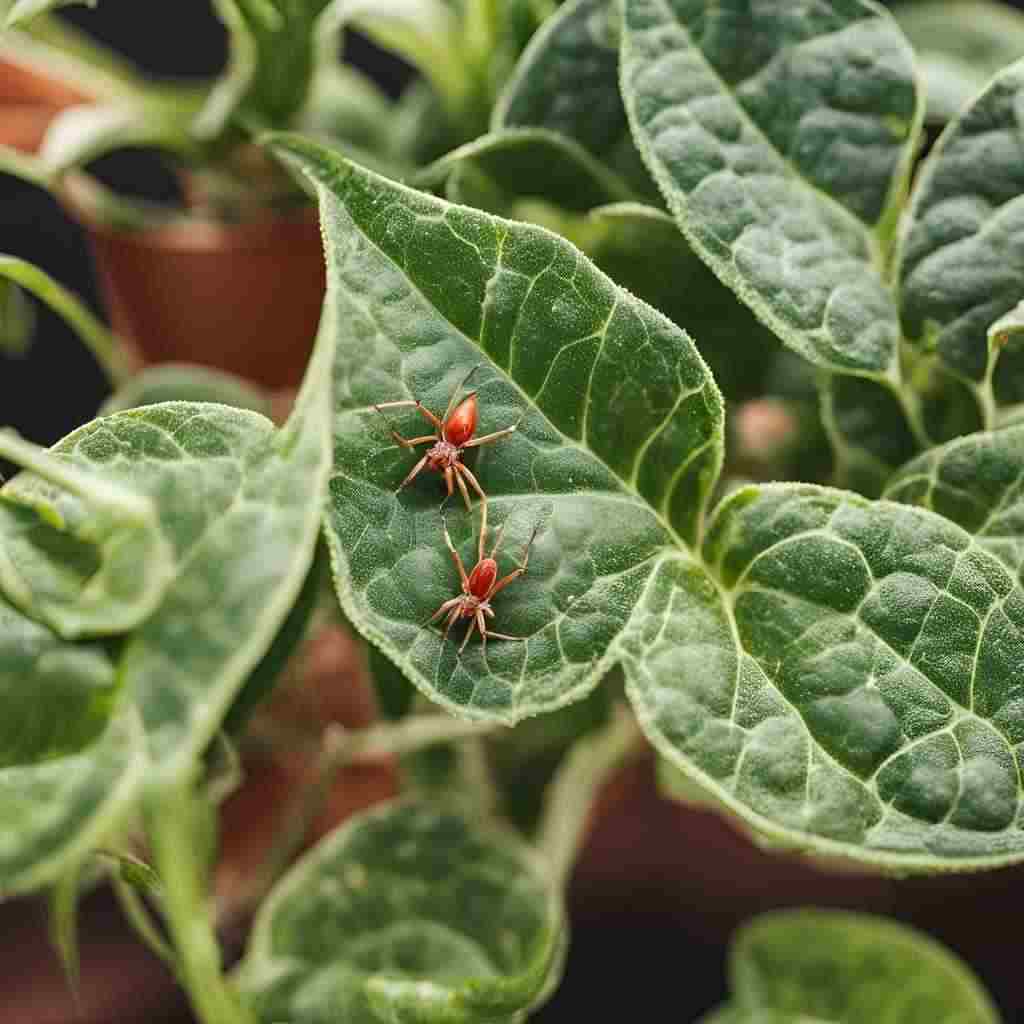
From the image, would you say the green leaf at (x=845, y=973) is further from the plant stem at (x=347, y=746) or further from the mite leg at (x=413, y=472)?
the mite leg at (x=413, y=472)

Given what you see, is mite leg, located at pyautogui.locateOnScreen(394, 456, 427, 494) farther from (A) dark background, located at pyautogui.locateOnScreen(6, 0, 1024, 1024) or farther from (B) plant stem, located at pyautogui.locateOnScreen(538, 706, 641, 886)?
(A) dark background, located at pyautogui.locateOnScreen(6, 0, 1024, 1024)

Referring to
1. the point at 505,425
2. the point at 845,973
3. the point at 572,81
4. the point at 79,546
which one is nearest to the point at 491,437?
the point at 505,425

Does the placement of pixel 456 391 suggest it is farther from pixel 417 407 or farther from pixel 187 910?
pixel 187 910

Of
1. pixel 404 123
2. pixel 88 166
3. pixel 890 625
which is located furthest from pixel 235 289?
pixel 890 625

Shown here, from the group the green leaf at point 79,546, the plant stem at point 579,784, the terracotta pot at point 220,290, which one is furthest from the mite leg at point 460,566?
the terracotta pot at point 220,290

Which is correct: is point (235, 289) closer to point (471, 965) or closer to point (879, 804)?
point (471, 965)

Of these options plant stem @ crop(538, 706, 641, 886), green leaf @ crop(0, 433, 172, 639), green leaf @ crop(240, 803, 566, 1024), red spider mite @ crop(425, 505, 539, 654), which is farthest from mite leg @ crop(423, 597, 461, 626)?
plant stem @ crop(538, 706, 641, 886)
